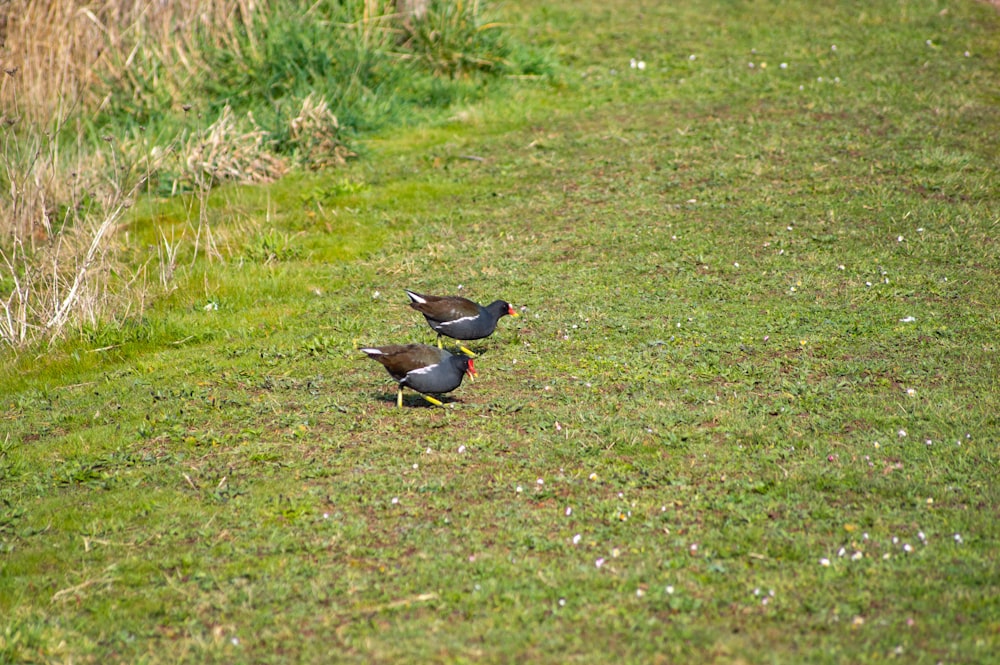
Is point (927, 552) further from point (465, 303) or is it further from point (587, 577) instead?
point (465, 303)

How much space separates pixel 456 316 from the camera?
8438 mm

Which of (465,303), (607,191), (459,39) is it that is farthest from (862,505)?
(459,39)

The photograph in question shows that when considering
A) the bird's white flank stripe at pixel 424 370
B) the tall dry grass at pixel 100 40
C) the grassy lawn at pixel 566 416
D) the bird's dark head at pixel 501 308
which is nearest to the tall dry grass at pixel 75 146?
the tall dry grass at pixel 100 40

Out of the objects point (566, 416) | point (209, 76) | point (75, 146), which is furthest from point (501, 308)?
point (209, 76)

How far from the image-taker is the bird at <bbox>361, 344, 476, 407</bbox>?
7.49 m

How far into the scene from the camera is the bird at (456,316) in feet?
27.7

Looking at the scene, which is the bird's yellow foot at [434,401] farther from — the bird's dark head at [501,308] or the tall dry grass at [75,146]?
the tall dry grass at [75,146]

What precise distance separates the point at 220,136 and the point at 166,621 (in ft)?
29.3

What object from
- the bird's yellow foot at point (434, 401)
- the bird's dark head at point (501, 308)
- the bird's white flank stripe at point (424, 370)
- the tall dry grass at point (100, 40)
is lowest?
the bird's yellow foot at point (434, 401)

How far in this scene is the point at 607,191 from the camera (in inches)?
492

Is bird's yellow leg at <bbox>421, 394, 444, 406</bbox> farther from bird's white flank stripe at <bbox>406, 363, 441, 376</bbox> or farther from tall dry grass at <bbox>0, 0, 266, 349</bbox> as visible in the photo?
tall dry grass at <bbox>0, 0, 266, 349</bbox>

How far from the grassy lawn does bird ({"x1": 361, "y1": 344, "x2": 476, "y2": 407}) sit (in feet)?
0.92

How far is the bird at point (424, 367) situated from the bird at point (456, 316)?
74 cm

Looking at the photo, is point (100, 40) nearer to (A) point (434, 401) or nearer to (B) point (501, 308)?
(B) point (501, 308)
